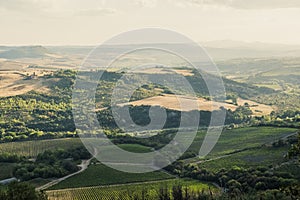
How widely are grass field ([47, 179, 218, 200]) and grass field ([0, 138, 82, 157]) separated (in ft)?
91.5

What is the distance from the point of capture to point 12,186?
44.3m

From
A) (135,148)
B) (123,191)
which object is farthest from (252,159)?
(135,148)

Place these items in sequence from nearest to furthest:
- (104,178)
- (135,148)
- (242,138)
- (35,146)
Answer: (104,178) < (135,148) < (242,138) < (35,146)

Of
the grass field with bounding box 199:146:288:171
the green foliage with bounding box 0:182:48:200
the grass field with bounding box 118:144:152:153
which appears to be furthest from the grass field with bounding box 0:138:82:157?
the green foliage with bounding box 0:182:48:200

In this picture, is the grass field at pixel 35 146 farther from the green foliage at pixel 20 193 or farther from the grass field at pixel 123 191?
the green foliage at pixel 20 193

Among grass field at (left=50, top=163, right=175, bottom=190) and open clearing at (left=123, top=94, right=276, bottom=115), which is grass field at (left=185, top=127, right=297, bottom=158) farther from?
open clearing at (left=123, top=94, right=276, bottom=115)

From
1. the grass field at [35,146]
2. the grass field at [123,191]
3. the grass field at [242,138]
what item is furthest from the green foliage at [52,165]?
the grass field at [242,138]

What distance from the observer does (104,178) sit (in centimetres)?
6384

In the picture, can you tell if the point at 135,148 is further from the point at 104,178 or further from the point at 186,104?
the point at 186,104

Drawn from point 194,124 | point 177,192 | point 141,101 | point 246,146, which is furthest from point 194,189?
point 141,101

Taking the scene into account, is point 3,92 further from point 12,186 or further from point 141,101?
point 12,186

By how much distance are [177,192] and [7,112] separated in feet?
284

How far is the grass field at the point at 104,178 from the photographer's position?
6162 cm

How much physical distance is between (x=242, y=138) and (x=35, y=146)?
42.4m
